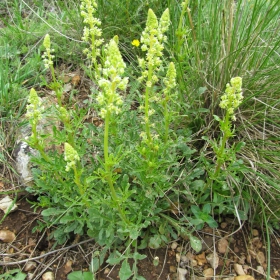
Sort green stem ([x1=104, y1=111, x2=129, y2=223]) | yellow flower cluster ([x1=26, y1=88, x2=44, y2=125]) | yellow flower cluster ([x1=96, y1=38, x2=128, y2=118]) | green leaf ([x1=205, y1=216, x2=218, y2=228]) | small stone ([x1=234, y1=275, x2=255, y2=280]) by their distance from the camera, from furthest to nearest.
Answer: green leaf ([x1=205, y1=216, x2=218, y2=228]) < small stone ([x1=234, y1=275, x2=255, y2=280]) < yellow flower cluster ([x1=26, y1=88, x2=44, y2=125]) < green stem ([x1=104, y1=111, x2=129, y2=223]) < yellow flower cluster ([x1=96, y1=38, x2=128, y2=118])

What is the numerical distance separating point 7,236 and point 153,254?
105 centimetres

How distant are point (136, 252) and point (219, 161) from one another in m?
0.78

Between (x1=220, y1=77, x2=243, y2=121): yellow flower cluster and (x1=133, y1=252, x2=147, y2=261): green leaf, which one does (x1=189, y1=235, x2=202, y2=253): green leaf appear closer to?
(x1=133, y1=252, x2=147, y2=261): green leaf

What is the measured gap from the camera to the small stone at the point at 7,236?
2.42 m

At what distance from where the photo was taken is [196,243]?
223 centimetres

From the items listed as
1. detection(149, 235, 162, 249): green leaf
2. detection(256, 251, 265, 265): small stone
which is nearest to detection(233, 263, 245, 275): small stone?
detection(256, 251, 265, 265): small stone

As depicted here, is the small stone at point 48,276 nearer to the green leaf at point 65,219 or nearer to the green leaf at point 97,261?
the green leaf at point 97,261

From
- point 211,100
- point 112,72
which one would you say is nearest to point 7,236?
point 112,72

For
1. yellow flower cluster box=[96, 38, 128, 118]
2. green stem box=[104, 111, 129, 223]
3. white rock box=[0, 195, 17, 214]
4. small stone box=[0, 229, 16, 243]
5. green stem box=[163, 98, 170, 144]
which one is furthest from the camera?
white rock box=[0, 195, 17, 214]

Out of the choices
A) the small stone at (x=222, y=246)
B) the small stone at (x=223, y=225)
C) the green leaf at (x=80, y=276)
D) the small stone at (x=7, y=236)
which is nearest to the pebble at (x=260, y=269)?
the small stone at (x=222, y=246)

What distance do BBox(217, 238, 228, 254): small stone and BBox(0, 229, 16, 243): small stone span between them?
4.81ft

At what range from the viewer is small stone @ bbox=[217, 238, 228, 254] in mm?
2363

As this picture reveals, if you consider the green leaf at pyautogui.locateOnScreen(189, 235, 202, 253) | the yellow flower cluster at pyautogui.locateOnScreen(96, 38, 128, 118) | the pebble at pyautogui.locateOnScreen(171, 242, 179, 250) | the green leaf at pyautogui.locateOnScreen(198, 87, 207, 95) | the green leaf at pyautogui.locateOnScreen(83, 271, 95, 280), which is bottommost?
the pebble at pyautogui.locateOnScreen(171, 242, 179, 250)

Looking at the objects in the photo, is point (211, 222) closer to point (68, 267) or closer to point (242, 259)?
point (242, 259)
